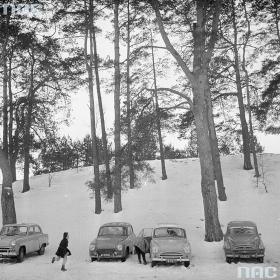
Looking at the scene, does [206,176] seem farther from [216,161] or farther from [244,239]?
[216,161]

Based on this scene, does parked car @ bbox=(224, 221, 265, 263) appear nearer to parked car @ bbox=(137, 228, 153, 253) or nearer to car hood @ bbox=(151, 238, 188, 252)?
car hood @ bbox=(151, 238, 188, 252)

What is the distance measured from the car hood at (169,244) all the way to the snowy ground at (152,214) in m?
0.65

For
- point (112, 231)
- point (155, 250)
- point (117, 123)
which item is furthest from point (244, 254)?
point (117, 123)

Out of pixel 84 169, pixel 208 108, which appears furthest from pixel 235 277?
pixel 84 169

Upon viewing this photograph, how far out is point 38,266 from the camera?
13.3 meters

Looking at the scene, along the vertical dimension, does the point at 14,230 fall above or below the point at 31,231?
above

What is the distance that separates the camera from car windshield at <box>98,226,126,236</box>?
1552cm

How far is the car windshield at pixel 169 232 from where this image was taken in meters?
14.6

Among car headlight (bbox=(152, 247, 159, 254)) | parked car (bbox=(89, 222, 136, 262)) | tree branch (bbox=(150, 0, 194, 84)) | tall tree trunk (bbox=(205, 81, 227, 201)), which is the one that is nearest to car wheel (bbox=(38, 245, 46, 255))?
parked car (bbox=(89, 222, 136, 262))

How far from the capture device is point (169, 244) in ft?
43.7

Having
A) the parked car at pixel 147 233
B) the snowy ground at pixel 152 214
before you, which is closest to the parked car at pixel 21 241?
the snowy ground at pixel 152 214

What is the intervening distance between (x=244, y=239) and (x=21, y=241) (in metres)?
8.24

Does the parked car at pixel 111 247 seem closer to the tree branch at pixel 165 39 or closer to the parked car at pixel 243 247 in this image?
the parked car at pixel 243 247

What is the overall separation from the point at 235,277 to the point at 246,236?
3451 millimetres
